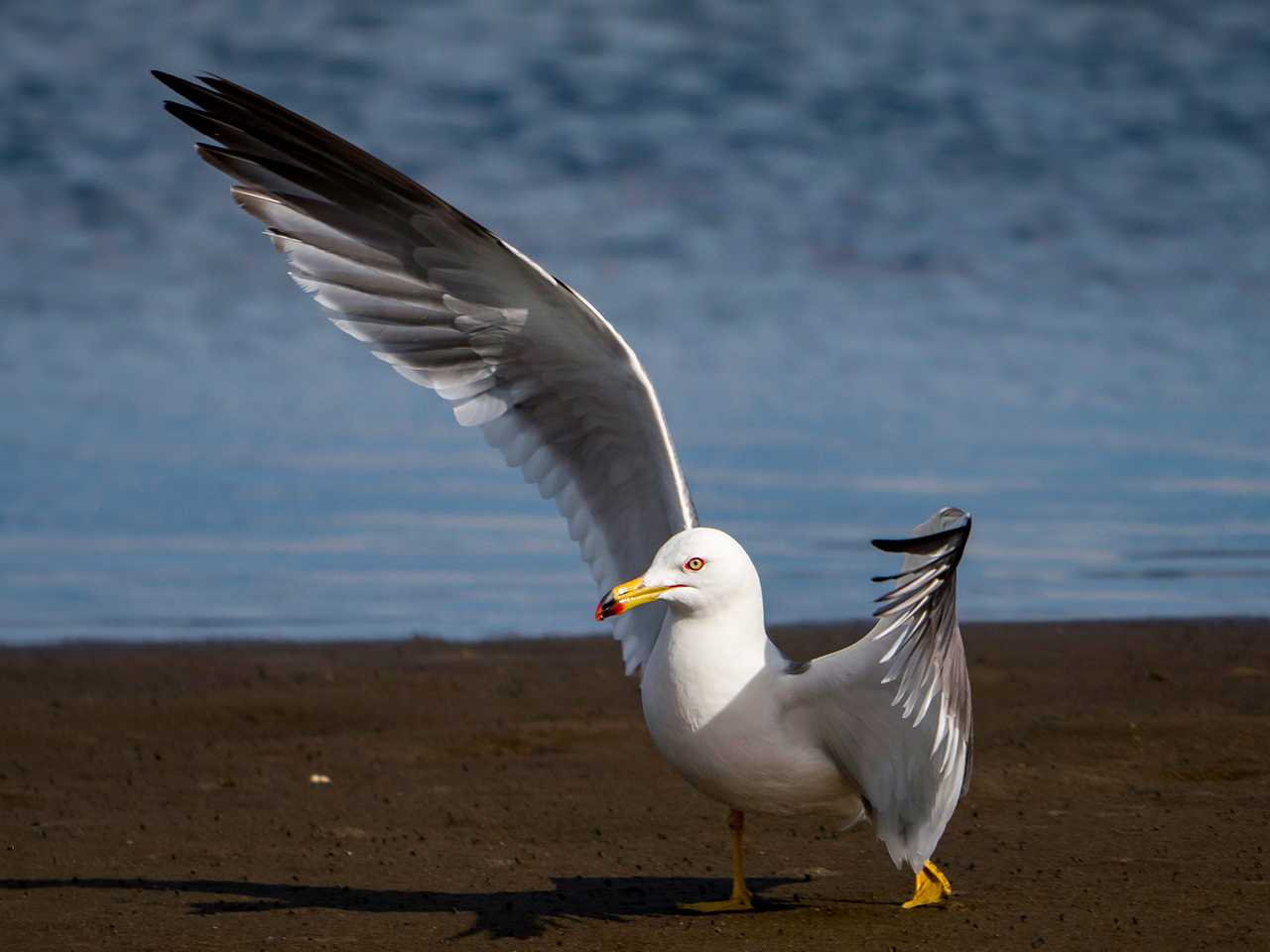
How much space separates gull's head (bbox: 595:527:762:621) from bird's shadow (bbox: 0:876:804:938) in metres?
0.78

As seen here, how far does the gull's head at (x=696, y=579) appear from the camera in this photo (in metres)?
5.07

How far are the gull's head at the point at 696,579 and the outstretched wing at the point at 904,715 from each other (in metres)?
0.27

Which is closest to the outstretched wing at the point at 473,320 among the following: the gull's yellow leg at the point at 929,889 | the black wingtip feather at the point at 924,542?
the gull's yellow leg at the point at 929,889

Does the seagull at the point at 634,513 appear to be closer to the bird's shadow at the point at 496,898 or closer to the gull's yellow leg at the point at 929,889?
the gull's yellow leg at the point at 929,889

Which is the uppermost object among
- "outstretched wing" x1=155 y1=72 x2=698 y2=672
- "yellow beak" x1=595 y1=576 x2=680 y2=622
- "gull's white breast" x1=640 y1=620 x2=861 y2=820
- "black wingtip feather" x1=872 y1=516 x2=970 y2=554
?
"outstretched wing" x1=155 y1=72 x2=698 y2=672

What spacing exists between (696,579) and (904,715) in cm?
68

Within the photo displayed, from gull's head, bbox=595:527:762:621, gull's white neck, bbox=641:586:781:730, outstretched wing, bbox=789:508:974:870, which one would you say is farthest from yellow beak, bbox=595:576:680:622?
outstretched wing, bbox=789:508:974:870

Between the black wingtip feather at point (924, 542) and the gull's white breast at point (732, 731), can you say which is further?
the gull's white breast at point (732, 731)

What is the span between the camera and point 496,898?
17.7 ft

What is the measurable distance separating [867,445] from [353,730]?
6790mm

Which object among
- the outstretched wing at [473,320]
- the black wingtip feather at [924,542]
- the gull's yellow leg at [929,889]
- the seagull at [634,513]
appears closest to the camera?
the black wingtip feather at [924,542]

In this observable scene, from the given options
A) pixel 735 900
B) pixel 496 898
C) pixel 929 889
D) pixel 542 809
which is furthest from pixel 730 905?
pixel 542 809

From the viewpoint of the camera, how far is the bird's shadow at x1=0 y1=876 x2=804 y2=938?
205 inches

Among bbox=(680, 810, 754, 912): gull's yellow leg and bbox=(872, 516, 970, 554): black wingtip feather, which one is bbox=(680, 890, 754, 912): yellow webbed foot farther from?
bbox=(872, 516, 970, 554): black wingtip feather
